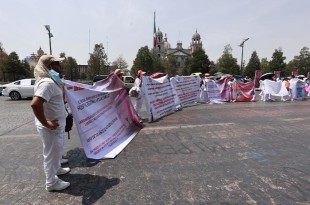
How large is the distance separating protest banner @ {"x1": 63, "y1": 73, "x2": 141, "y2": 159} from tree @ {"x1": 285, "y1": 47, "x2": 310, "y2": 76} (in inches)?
2918

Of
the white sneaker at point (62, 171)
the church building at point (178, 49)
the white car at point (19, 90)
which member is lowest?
the white sneaker at point (62, 171)

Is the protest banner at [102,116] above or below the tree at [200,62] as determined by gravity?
below

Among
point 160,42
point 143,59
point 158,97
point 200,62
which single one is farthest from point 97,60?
point 160,42

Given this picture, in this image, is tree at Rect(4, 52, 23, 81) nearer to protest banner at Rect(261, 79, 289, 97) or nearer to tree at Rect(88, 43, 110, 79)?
tree at Rect(88, 43, 110, 79)

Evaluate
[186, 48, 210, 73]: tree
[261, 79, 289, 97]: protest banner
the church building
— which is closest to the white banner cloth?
[261, 79, 289, 97]: protest banner

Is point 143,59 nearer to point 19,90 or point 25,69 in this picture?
point 25,69

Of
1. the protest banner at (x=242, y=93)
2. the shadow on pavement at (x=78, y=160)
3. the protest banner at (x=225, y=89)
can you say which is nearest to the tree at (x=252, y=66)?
the protest banner at (x=242, y=93)

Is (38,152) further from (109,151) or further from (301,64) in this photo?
(301,64)

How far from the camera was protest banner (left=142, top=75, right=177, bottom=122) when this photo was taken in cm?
955

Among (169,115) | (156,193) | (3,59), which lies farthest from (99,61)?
(156,193)

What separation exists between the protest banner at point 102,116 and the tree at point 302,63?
74118 mm

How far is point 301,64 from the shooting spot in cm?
7356

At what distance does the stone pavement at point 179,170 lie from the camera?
3.68m

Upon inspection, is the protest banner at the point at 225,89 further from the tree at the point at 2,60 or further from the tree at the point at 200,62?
the tree at the point at 200,62
